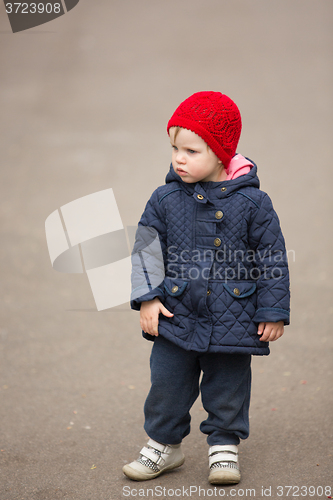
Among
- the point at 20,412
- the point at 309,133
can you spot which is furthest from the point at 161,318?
the point at 309,133

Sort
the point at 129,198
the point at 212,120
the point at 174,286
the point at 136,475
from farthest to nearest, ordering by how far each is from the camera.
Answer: the point at 129,198
the point at 136,475
the point at 174,286
the point at 212,120

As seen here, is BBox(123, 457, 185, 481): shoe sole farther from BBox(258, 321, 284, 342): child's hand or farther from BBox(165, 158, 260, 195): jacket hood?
BBox(165, 158, 260, 195): jacket hood

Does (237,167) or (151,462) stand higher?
(237,167)

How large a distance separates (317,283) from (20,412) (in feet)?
8.10

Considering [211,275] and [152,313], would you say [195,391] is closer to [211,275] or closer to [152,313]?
[152,313]

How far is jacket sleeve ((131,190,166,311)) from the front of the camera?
199 cm

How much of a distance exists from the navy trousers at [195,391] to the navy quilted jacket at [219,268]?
0.35ft

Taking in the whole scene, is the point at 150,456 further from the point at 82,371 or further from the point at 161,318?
the point at 82,371

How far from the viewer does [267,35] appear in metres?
6.77

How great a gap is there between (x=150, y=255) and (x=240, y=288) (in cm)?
33

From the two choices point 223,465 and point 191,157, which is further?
point 223,465

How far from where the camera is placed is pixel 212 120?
1.87 m

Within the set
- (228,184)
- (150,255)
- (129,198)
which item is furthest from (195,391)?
(129,198)

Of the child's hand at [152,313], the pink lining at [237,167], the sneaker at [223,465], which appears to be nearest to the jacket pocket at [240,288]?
the child's hand at [152,313]
